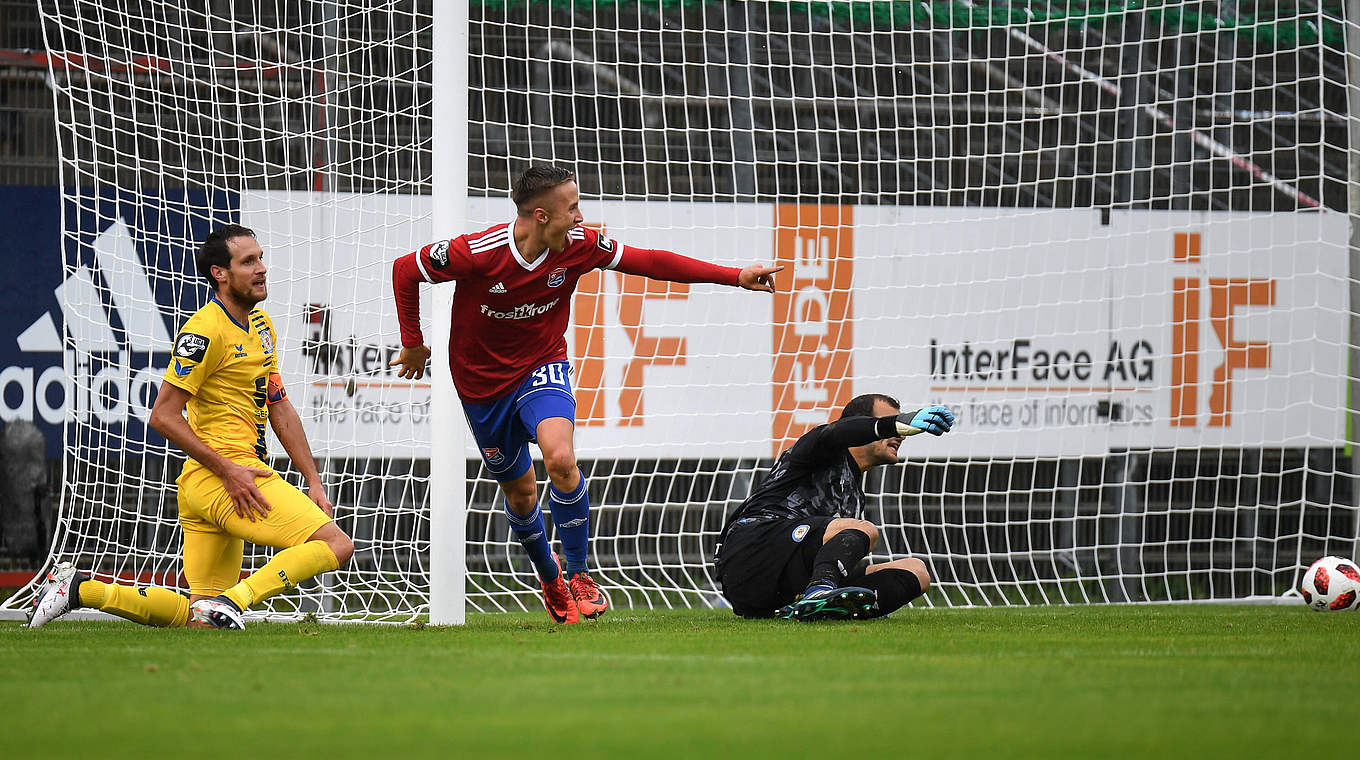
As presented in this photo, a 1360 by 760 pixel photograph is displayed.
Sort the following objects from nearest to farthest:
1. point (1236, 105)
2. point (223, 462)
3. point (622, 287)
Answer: point (223, 462)
point (622, 287)
point (1236, 105)

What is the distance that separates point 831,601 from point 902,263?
361 cm

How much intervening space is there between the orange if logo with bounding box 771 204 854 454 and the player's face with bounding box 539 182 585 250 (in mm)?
3069

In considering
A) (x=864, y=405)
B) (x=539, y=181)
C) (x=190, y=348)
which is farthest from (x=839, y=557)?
(x=190, y=348)

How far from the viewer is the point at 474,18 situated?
870 cm

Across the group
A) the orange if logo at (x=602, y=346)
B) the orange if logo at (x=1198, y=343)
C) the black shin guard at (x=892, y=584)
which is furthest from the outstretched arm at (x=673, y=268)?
the orange if logo at (x=1198, y=343)

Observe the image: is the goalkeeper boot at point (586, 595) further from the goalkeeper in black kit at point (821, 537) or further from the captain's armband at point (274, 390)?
the captain's armband at point (274, 390)

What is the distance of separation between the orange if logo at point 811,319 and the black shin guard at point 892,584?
2607 millimetres

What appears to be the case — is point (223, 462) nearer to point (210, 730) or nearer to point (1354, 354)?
point (210, 730)

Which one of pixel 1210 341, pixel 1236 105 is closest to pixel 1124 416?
pixel 1210 341

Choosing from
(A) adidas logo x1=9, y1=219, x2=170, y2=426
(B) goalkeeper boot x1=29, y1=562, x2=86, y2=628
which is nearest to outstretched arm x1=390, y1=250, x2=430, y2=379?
(B) goalkeeper boot x1=29, y1=562, x2=86, y2=628

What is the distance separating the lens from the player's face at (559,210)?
5.89 metres

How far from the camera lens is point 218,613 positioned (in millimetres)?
5422

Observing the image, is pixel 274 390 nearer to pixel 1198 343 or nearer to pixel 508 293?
pixel 508 293

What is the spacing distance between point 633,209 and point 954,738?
616 centimetres
